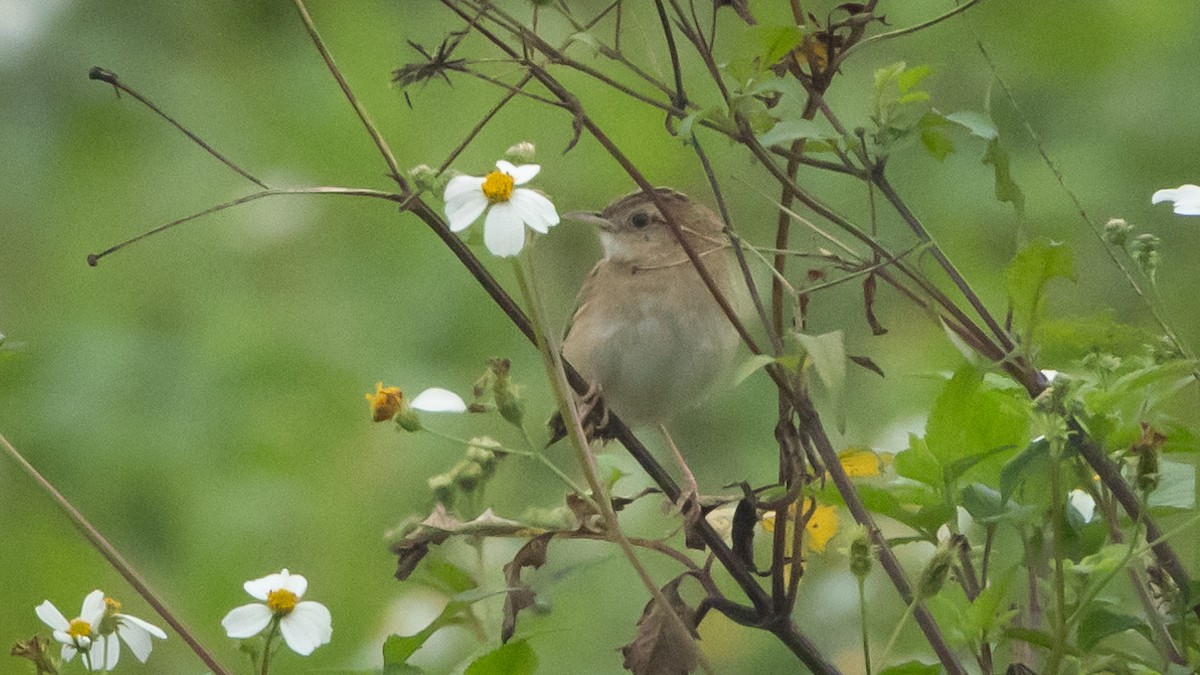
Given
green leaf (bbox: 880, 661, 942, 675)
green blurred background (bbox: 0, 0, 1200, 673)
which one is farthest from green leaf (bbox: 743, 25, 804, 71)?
green blurred background (bbox: 0, 0, 1200, 673)

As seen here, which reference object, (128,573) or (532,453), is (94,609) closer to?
(128,573)

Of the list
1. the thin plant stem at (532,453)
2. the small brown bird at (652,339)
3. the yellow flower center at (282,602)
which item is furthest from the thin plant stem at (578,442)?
the small brown bird at (652,339)

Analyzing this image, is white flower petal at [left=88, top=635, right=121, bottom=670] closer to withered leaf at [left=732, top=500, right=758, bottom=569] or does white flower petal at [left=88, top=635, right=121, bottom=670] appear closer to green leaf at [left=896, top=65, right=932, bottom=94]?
withered leaf at [left=732, top=500, right=758, bottom=569]

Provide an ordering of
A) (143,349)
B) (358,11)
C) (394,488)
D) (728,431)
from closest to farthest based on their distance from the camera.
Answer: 1. (394,488)
2. (728,431)
3. (143,349)
4. (358,11)

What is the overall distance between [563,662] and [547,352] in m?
1.14

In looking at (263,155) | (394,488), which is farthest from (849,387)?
(263,155)

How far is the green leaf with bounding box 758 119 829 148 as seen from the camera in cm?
96

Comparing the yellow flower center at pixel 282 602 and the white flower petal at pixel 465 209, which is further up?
the white flower petal at pixel 465 209

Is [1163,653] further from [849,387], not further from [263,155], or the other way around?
[263,155]

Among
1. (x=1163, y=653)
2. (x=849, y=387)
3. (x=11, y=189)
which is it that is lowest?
(x=849, y=387)

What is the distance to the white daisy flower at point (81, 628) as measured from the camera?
1.10 m

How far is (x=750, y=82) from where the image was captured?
1.04m

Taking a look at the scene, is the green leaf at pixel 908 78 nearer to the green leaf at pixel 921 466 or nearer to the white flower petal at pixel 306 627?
the green leaf at pixel 921 466

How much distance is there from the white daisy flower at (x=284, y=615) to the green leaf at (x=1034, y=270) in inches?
19.4
